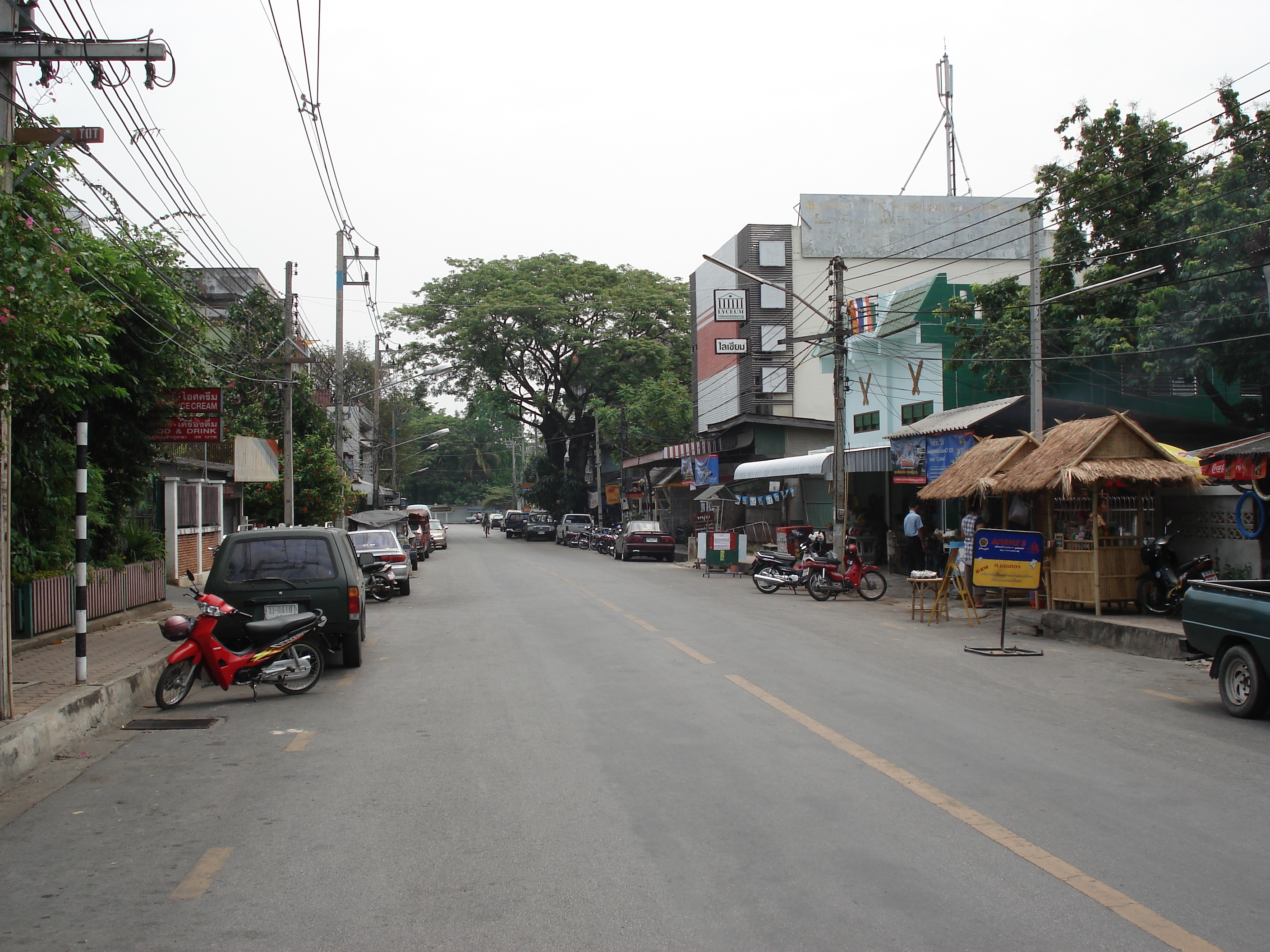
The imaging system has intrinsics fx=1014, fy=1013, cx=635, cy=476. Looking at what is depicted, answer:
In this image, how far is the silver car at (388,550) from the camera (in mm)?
21938

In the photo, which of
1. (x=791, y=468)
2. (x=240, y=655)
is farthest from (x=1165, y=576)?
(x=791, y=468)

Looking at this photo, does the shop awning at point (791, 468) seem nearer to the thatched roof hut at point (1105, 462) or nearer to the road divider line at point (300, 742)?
the thatched roof hut at point (1105, 462)

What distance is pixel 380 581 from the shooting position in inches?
827

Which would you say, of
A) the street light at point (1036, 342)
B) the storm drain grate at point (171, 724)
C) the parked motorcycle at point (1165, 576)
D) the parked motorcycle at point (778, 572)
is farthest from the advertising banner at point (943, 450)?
the storm drain grate at point (171, 724)

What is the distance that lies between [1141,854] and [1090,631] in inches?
412

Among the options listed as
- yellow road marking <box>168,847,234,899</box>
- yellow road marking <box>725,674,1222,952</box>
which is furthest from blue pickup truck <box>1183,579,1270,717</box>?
yellow road marking <box>168,847,234,899</box>

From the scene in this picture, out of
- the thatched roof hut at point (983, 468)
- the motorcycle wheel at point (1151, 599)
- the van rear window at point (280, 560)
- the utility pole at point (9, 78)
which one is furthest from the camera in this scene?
the thatched roof hut at point (983, 468)

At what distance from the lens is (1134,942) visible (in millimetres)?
4023

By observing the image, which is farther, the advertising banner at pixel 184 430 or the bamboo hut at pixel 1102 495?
the advertising banner at pixel 184 430

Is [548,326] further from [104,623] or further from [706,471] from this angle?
[104,623]

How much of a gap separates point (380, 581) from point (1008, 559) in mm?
12591

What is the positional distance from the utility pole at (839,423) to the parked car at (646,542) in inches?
620

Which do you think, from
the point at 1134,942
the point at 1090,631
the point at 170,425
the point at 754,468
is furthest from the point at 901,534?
the point at 1134,942

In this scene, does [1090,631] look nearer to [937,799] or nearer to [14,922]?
[937,799]
